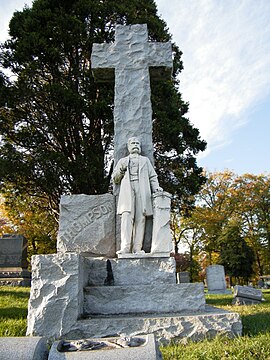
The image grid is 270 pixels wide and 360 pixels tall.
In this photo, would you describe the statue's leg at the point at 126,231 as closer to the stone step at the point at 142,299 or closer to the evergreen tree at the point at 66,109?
the stone step at the point at 142,299

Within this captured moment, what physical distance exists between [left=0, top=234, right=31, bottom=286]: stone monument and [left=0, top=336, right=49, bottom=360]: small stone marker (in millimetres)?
11352

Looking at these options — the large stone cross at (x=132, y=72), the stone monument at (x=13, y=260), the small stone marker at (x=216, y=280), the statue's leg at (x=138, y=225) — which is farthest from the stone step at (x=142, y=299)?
the small stone marker at (x=216, y=280)

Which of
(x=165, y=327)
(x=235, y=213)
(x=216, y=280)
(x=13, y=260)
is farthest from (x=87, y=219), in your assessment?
(x=235, y=213)

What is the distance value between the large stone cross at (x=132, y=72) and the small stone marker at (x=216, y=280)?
12.0 meters

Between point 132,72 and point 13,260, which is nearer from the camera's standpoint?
point 132,72

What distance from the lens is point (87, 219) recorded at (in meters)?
4.86

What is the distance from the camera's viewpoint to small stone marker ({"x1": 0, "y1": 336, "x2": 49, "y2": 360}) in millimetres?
1465

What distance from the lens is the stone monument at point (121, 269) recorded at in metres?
3.42

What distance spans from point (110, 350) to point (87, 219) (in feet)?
11.2

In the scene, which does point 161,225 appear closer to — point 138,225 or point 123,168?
point 138,225

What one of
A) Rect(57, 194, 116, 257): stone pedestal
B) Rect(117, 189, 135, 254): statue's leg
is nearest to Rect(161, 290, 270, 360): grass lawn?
Rect(117, 189, 135, 254): statue's leg

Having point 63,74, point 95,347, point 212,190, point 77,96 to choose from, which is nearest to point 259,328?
point 95,347

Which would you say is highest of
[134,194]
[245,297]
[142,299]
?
[134,194]

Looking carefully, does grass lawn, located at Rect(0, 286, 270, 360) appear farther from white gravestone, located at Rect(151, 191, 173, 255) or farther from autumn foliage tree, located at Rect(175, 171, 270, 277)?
autumn foliage tree, located at Rect(175, 171, 270, 277)
